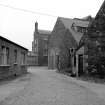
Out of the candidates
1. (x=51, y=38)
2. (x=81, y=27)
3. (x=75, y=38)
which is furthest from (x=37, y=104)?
(x=51, y=38)

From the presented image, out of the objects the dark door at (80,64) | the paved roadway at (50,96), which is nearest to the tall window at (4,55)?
the paved roadway at (50,96)

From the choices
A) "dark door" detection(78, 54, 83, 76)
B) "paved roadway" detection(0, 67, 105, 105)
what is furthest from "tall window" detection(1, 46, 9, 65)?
"dark door" detection(78, 54, 83, 76)

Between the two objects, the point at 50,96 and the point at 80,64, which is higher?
the point at 80,64

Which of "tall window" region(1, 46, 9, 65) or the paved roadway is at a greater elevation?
"tall window" region(1, 46, 9, 65)

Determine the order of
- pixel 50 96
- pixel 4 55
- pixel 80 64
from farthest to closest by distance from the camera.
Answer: pixel 80 64
pixel 4 55
pixel 50 96

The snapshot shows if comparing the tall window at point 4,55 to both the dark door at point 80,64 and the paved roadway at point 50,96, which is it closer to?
the paved roadway at point 50,96

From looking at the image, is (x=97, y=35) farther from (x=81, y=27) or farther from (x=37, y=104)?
(x=37, y=104)

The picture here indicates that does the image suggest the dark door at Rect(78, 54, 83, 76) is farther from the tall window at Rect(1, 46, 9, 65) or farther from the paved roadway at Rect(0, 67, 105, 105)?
the tall window at Rect(1, 46, 9, 65)

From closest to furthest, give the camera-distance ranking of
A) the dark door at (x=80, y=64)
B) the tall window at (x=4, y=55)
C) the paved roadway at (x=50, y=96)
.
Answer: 1. the paved roadway at (x=50, y=96)
2. the tall window at (x=4, y=55)
3. the dark door at (x=80, y=64)

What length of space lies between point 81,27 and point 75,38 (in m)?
3.82

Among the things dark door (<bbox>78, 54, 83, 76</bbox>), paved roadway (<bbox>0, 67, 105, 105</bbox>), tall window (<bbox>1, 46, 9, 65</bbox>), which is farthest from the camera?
dark door (<bbox>78, 54, 83, 76</bbox>)

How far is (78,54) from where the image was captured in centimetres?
1947

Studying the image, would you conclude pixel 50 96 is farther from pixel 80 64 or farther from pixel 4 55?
pixel 80 64

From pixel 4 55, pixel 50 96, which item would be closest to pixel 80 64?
pixel 4 55
